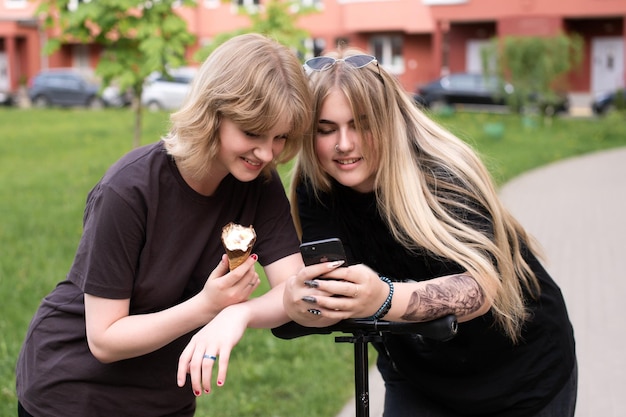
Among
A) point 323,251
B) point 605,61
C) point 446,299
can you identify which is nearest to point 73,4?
point 446,299

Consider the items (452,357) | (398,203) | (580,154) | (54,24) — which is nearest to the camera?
(398,203)

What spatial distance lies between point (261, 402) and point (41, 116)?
2176 centimetres

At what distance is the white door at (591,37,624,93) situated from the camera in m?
33.7

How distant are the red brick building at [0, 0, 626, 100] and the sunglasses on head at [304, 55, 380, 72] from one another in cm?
2561

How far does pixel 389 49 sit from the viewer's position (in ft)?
129

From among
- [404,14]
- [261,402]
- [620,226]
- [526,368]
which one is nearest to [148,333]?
[526,368]

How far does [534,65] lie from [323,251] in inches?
804

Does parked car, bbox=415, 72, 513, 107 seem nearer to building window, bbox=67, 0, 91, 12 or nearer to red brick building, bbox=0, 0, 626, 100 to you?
red brick building, bbox=0, 0, 626, 100

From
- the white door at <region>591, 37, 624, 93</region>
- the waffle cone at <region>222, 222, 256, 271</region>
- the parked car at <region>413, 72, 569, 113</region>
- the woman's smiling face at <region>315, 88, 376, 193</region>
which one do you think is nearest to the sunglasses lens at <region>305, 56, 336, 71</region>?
the woman's smiling face at <region>315, 88, 376, 193</region>

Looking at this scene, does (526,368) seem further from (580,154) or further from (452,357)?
(580,154)

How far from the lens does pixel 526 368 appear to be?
2652mm

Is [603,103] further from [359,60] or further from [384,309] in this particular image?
[384,309]

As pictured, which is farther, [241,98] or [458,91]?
[458,91]

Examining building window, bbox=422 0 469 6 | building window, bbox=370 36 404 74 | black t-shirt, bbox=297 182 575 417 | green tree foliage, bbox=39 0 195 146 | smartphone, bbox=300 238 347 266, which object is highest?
building window, bbox=422 0 469 6
